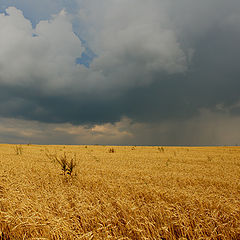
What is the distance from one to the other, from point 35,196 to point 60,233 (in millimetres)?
1583

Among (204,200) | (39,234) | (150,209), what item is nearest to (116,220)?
(150,209)

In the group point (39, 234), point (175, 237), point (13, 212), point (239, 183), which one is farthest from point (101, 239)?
point (239, 183)

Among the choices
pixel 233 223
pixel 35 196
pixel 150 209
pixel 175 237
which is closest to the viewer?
pixel 175 237

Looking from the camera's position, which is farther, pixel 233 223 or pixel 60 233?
pixel 233 223

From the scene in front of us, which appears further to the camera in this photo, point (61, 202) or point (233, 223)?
point (61, 202)

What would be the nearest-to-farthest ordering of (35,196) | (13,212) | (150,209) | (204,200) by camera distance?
(13,212), (150,209), (204,200), (35,196)

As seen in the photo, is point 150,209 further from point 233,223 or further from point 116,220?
point 233,223

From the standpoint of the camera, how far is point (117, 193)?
3500mm

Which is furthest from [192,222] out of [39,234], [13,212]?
[13,212]

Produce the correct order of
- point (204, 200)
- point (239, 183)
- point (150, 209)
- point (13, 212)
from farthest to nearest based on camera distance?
point (239, 183) < point (204, 200) < point (150, 209) < point (13, 212)

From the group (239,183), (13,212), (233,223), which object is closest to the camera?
(233,223)

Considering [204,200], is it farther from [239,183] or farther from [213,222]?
[239,183]

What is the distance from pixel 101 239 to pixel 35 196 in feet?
6.26

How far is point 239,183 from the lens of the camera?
443 centimetres
